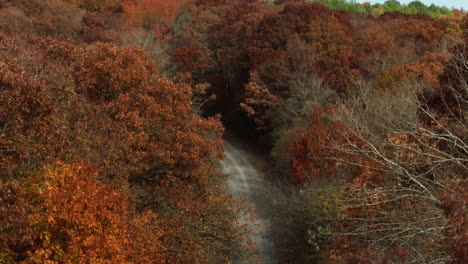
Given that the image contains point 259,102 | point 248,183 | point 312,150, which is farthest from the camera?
point 259,102

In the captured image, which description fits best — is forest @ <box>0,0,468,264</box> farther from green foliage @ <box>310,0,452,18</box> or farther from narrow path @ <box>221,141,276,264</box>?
green foliage @ <box>310,0,452,18</box>

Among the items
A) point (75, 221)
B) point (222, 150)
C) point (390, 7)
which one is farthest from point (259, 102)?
point (390, 7)

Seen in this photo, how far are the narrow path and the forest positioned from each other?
0.69 meters

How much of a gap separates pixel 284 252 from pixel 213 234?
6904mm

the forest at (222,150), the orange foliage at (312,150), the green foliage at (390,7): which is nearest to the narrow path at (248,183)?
the forest at (222,150)

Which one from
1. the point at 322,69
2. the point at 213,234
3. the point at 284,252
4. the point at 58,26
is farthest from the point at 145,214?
the point at 58,26

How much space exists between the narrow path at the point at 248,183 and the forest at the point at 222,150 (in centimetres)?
69

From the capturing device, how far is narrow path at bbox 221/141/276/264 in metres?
25.6

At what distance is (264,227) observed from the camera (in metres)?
25.9

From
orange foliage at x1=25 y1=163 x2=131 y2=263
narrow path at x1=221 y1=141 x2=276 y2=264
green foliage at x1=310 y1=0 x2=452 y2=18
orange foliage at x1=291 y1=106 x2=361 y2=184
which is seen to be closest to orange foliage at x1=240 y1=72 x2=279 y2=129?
narrow path at x1=221 y1=141 x2=276 y2=264

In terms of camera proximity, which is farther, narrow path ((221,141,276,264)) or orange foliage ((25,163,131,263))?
narrow path ((221,141,276,264))

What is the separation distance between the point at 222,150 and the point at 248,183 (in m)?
11.5

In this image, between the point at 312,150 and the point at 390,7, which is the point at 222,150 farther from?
the point at 390,7

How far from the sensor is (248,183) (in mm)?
33312
